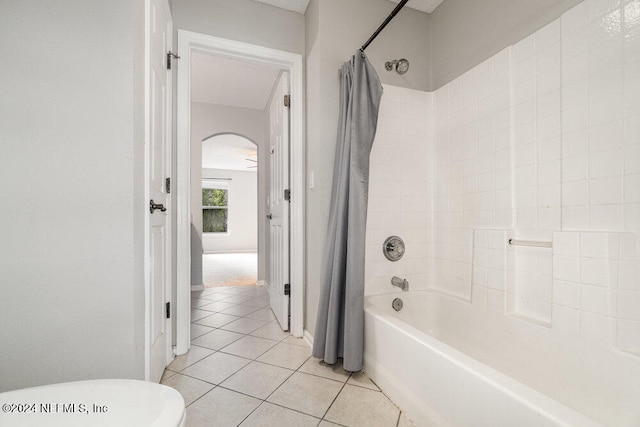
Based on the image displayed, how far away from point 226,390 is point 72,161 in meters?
1.22

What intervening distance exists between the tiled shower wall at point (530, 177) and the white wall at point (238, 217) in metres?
6.78

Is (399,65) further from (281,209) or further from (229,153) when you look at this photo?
(229,153)

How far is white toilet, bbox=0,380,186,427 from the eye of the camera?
0.54 m

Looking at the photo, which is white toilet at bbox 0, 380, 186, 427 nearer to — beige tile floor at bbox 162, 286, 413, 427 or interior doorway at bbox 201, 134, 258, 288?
beige tile floor at bbox 162, 286, 413, 427

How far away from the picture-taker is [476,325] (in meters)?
1.61

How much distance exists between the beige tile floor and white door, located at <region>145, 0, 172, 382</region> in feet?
0.75

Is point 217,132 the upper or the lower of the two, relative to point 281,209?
upper

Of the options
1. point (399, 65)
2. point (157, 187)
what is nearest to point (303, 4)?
point (399, 65)

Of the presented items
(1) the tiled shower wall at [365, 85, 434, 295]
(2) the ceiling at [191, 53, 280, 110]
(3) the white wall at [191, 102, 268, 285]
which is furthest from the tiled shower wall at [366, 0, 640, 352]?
(3) the white wall at [191, 102, 268, 285]

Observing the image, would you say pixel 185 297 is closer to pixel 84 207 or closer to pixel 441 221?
pixel 84 207

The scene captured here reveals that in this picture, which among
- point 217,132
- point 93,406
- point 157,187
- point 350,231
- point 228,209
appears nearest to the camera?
point 93,406

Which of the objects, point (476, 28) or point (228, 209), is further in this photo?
point (228, 209)

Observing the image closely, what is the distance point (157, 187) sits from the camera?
1.44 metres

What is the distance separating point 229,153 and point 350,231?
217 inches
